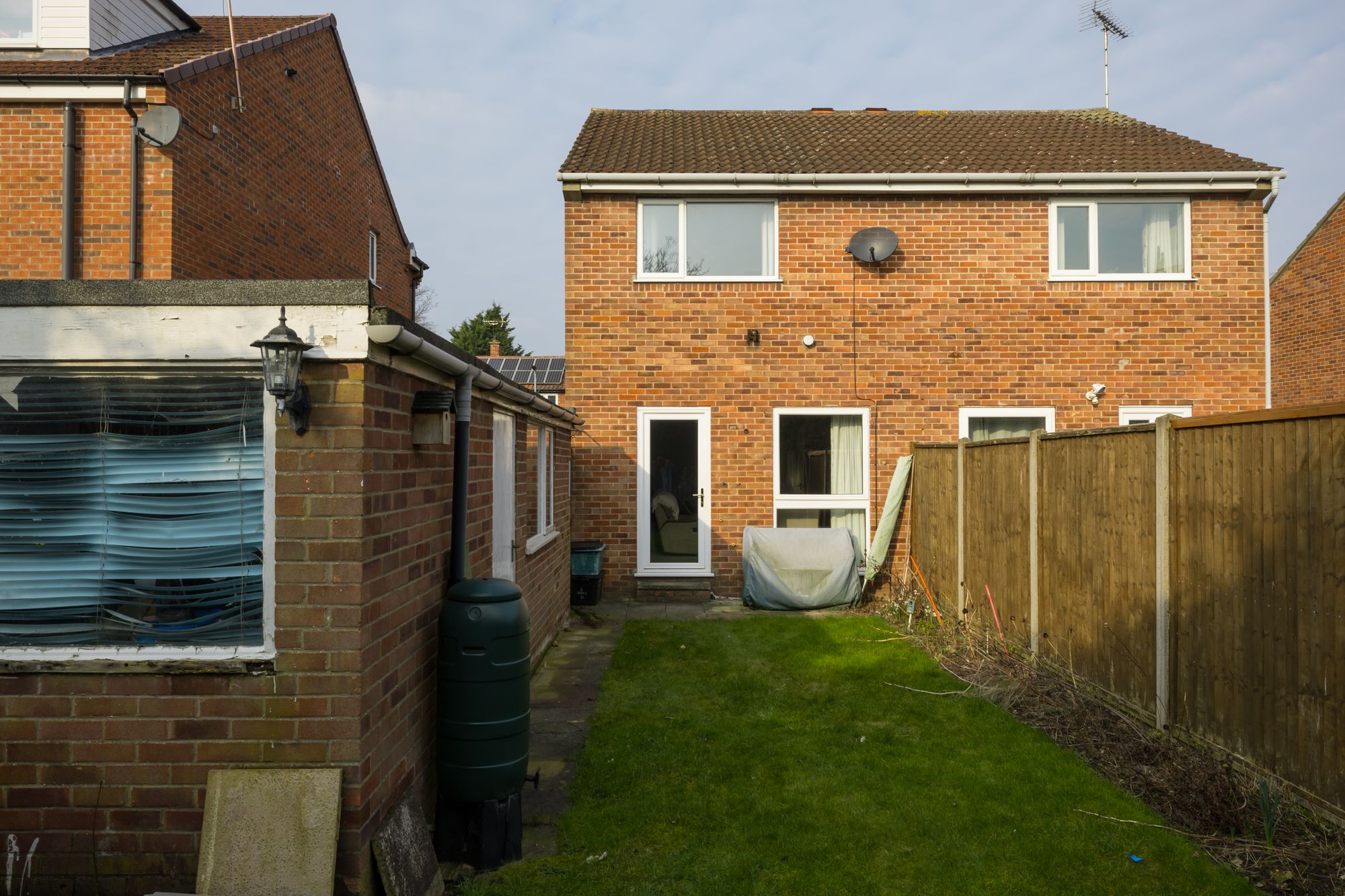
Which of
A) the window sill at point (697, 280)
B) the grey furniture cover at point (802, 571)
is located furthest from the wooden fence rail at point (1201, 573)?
the window sill at point (697, 280)

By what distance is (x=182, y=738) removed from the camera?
11.2 feet

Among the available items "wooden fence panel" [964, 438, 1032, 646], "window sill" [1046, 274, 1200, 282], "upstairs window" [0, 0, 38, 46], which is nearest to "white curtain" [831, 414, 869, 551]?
"wooden fence panel" [964, 438, 1032, 646]

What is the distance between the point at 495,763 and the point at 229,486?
5.68ft

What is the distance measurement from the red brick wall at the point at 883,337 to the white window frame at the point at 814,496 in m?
0.08

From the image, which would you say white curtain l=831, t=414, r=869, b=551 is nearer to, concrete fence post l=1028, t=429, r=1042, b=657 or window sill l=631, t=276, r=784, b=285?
window sill l=631, t=276, r=784, b=285

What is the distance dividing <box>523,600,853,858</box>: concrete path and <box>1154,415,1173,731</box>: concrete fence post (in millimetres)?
3568

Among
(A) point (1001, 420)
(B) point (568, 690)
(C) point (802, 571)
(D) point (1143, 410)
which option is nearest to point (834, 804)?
(B) point (568, 690)

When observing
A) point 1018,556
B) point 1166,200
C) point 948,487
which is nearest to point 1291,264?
point 1166,200

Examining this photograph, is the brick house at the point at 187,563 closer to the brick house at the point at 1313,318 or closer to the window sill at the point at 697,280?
the window sill at the point at 697,280

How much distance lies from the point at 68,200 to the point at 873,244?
9.52 meters

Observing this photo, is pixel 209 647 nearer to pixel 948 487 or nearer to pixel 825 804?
pixel 825 804

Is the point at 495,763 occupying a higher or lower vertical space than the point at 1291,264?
lower

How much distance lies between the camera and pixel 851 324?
11602mm

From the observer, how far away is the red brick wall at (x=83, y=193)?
9438mm
